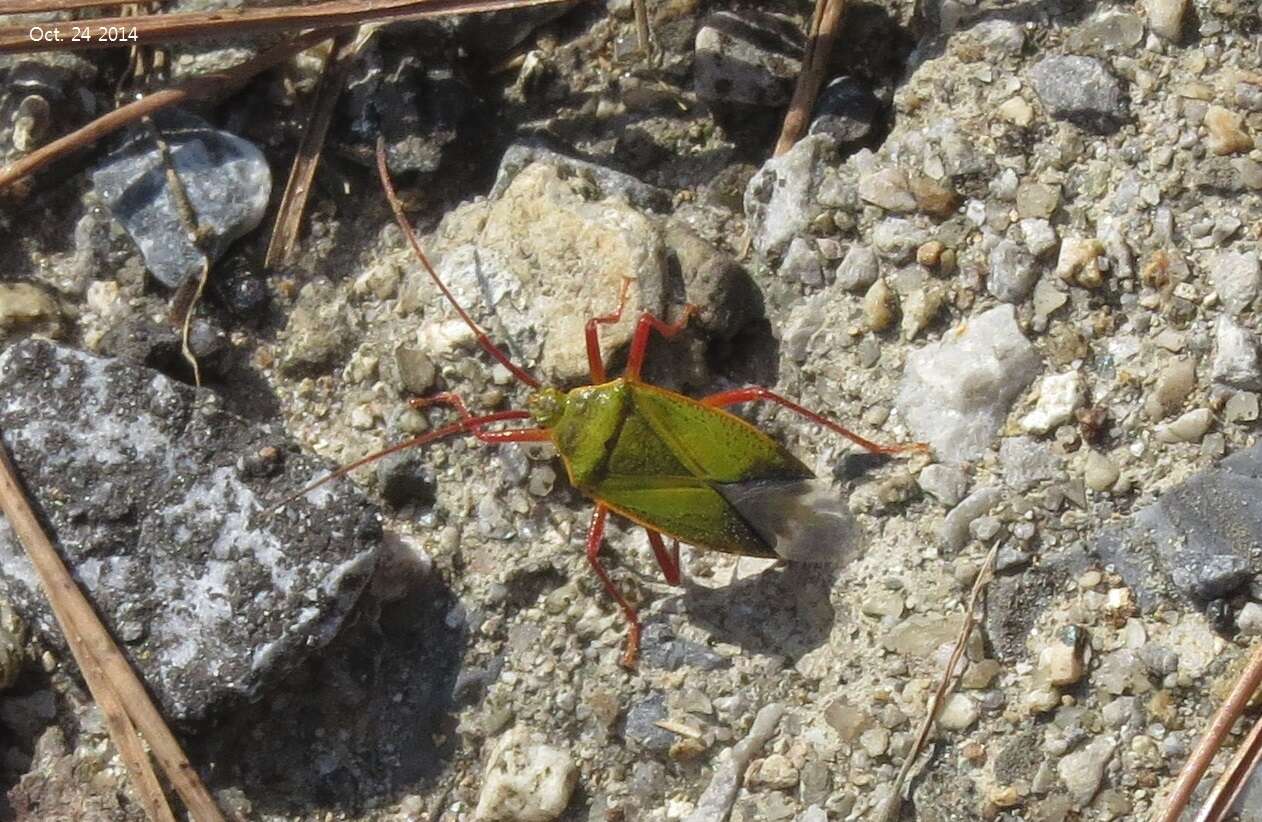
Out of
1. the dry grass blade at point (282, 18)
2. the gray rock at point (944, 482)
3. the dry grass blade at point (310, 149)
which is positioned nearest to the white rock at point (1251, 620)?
the gray rock at point (944, 482)

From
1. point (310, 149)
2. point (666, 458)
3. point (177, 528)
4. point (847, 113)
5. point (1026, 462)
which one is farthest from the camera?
point (310, 149)

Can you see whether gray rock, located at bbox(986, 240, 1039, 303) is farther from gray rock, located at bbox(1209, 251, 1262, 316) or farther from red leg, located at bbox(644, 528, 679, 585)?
red leg, located at bbox(644, 528, 679, 585)

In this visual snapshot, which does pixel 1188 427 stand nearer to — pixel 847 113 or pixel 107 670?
pixel 847 113

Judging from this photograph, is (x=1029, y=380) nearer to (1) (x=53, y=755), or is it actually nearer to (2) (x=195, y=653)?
(2) (x=195, y=653)

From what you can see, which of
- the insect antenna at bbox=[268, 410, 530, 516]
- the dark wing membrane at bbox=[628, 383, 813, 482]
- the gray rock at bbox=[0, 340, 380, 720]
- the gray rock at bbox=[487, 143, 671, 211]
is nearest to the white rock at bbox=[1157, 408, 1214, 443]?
the dark wing membrane at bbox=[628, 383, 813, 482]

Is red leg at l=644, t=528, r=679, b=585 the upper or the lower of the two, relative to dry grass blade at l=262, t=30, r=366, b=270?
lower

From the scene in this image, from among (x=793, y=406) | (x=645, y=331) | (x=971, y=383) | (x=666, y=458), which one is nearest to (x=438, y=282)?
(x=645, y=331)
